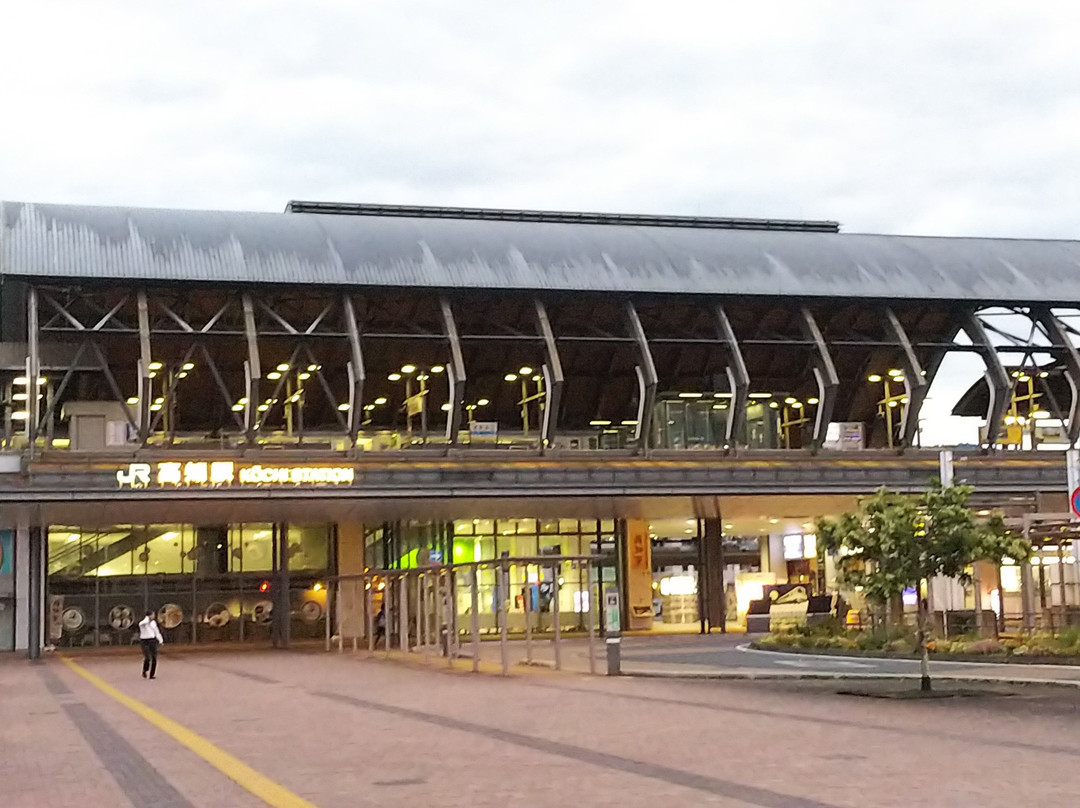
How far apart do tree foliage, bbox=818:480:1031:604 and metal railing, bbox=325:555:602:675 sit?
23.9 ft

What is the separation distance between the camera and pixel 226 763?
590 inches

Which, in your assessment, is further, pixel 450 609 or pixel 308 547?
pixel 308 547

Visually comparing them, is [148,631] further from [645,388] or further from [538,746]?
[645,388]

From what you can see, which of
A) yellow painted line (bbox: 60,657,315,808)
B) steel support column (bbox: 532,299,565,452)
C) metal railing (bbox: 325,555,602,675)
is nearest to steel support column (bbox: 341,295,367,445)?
metal railing (bbox: 325,555,602,675)

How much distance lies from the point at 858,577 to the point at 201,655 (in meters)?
24.2

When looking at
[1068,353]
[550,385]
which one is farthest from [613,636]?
[1068,353]

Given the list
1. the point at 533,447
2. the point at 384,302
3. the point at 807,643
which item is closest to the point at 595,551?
the point at 533,447

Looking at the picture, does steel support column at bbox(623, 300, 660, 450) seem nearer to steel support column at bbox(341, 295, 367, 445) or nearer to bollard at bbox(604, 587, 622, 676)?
steel support column at bbox(341, 295, 367, 445)

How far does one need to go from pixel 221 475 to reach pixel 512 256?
14.3 metres

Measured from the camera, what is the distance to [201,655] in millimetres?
42531

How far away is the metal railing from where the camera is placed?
31.6 meters

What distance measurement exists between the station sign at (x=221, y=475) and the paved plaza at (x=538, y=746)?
14.1 meters

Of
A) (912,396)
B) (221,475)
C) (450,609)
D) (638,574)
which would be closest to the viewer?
(450,609)

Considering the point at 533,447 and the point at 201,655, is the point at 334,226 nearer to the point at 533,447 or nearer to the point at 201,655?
the point at 533,447
